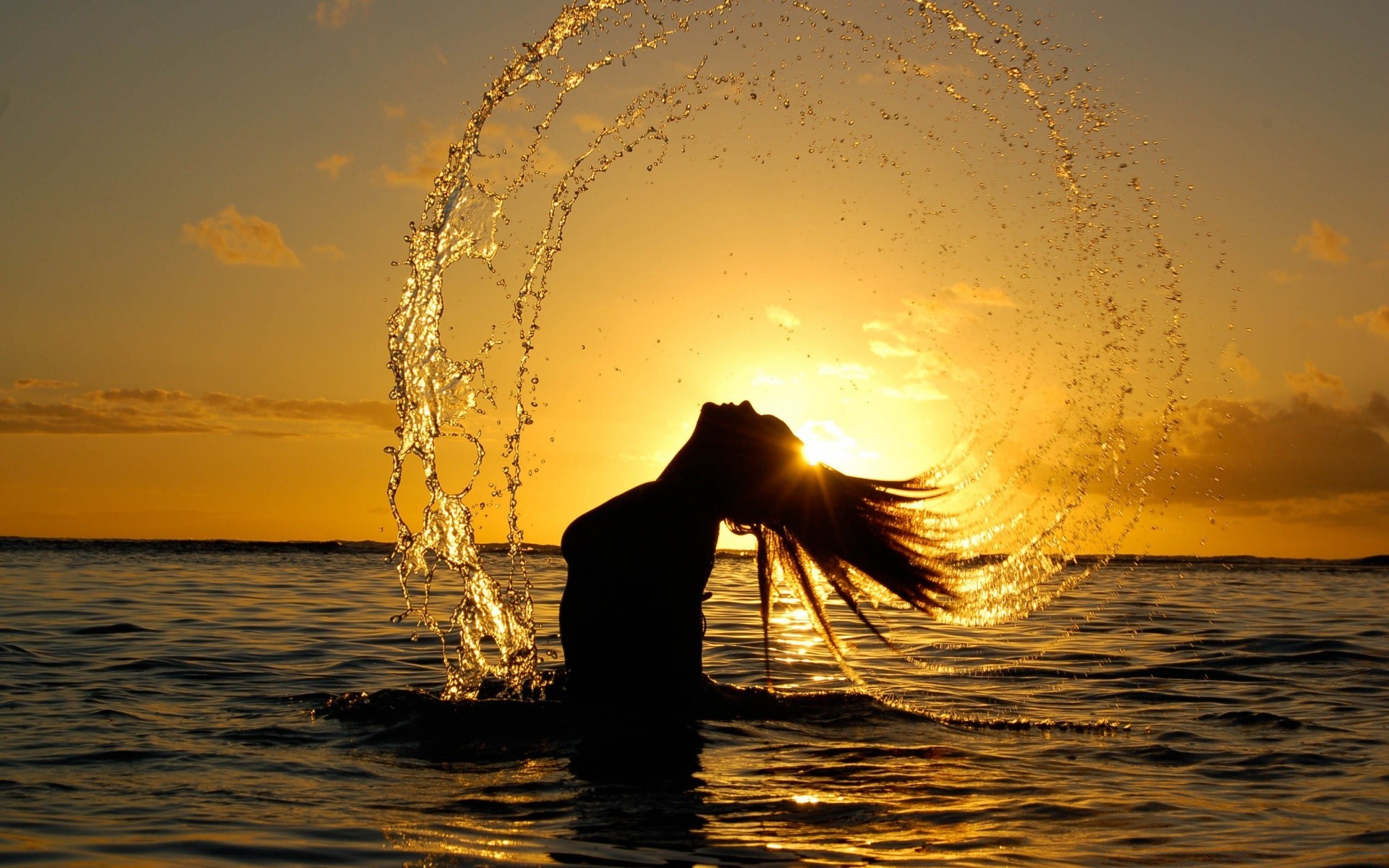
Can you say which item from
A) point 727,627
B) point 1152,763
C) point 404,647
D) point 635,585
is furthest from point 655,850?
point 727,627

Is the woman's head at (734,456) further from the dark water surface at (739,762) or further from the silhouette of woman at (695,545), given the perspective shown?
the dark water surface at (739,762)

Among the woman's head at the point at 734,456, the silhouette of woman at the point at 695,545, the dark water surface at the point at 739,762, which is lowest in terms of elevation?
the dark water surface at the point at 739,762

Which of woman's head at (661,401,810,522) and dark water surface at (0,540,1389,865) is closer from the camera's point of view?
dark water surface at (0,540,1389,865)

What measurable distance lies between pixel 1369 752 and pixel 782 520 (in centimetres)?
406

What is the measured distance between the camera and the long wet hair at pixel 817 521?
7.92m

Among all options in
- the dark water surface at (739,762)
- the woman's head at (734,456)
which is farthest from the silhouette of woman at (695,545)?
the dark water surface at (739,762)

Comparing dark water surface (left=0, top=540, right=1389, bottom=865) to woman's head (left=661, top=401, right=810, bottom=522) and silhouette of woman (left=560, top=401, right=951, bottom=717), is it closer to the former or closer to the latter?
silhouette of woman (left=560, top=401, right=951, bottom=717)

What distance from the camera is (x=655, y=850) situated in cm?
539

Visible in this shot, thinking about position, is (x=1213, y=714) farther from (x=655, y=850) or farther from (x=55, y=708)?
(x=55, y=708)

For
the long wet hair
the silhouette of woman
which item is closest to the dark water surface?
the silhouette of woman

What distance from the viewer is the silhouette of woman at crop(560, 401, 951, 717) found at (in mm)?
7844

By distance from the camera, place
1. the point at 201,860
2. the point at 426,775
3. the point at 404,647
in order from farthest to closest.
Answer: the point at 404,647 < the point at 426,775 < the point at 201,860

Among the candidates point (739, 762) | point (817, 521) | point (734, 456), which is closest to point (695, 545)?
point (734, 456)

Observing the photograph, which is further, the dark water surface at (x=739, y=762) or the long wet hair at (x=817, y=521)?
the long wet hair at (x=817, y=521)
